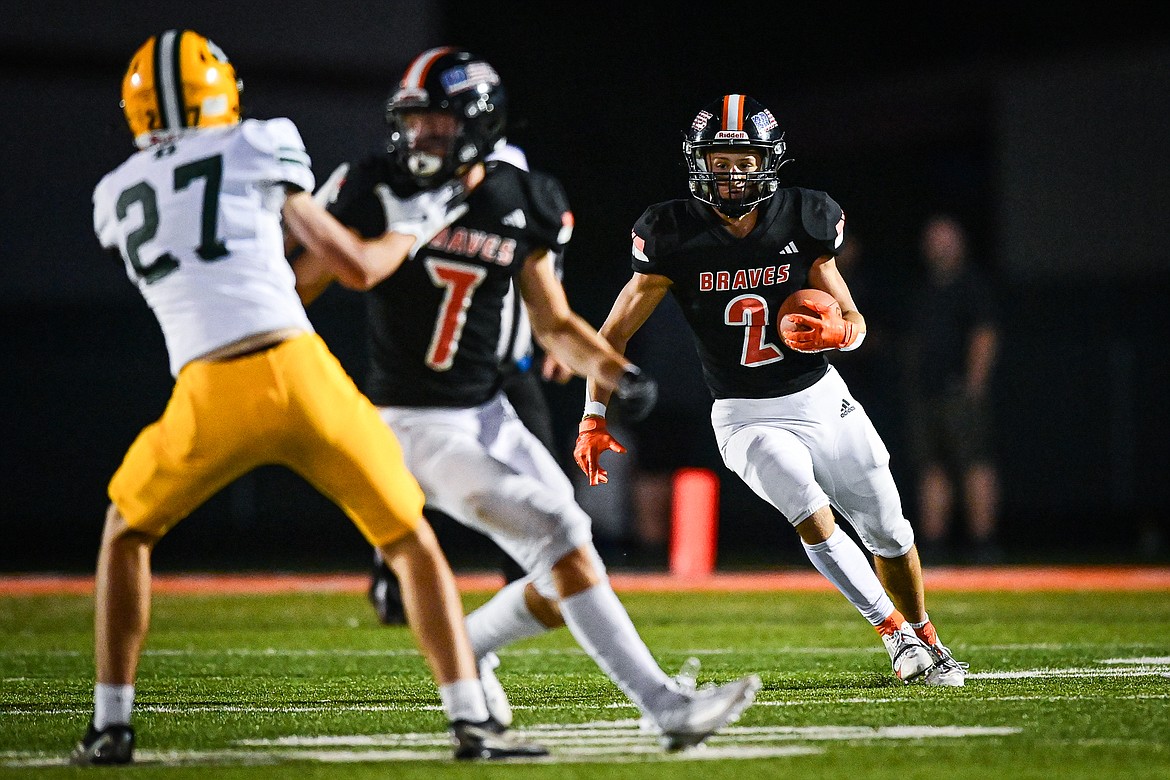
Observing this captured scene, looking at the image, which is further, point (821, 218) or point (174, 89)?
point (821, 218)

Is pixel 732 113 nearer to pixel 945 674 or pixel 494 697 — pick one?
pixel 945 674

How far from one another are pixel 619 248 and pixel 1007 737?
1463 centimetres

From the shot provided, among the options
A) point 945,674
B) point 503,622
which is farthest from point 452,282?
point 945,674

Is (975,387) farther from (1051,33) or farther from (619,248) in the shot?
(619,248)

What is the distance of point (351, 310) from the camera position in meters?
13.9

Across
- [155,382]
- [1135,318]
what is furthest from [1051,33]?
[155,382]

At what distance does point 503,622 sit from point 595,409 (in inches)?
37.4

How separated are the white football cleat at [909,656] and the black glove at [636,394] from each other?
1.63 meters

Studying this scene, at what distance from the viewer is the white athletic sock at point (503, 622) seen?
445cm

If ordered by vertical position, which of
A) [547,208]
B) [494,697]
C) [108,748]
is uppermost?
[547,208]

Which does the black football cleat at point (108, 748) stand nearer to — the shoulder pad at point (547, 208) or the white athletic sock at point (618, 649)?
the white athletic sock at point (618, 649)

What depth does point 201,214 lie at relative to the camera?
12.7 ft

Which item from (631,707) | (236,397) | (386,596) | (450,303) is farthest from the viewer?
(386,596)

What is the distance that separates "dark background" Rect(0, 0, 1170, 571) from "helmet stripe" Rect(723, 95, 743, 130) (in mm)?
6564
